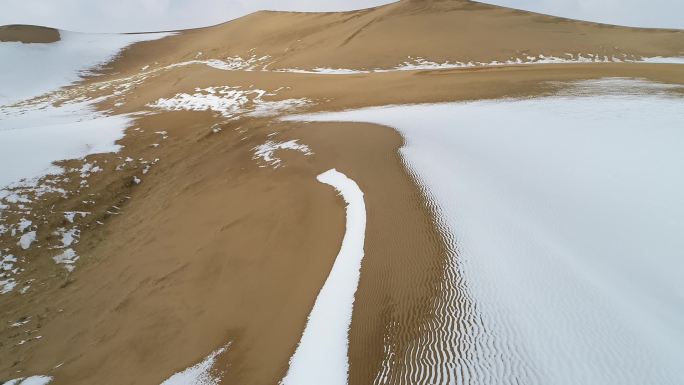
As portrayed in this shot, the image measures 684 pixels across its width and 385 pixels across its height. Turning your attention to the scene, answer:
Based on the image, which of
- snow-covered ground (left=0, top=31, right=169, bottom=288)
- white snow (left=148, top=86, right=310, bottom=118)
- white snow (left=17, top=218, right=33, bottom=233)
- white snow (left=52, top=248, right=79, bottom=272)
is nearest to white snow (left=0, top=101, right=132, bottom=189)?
snow-covered ground (left=0, top=31, right=169, bottom=288)

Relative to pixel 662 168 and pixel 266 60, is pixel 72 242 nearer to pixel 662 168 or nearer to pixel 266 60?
pixel 662 168

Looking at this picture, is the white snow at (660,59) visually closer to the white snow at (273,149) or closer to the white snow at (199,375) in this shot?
the white snow at (273,149)

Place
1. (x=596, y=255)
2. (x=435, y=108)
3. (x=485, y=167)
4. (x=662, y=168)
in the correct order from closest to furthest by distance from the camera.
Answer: (x=596, y=255)
(x=662, y=168)
(x=485, y=167)
(x=435, y=108)

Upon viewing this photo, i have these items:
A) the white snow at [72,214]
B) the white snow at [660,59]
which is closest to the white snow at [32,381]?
the white snow at [72,214]

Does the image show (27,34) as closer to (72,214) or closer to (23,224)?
(72,214)

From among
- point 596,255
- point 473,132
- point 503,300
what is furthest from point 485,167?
point 503,300

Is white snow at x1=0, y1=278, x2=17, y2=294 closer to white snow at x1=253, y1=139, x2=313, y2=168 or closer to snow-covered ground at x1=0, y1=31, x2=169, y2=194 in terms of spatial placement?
snow-covered ground at x1=0, y1=31, x2=169, y2=194

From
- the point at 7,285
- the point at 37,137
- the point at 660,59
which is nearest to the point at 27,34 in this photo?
the point at 37,137
